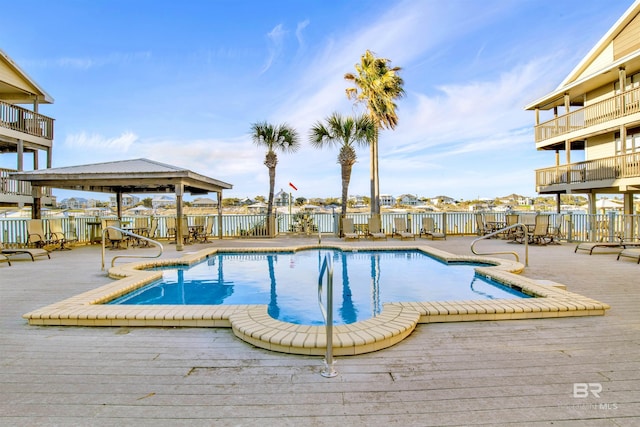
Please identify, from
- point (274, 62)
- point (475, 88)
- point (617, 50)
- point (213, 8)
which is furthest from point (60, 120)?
point (617, 50)

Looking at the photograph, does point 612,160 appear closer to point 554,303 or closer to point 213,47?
point 554,303

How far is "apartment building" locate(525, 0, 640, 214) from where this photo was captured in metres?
13.1

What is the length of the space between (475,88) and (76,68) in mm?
19551

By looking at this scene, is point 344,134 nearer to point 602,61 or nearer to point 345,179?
point 345,179

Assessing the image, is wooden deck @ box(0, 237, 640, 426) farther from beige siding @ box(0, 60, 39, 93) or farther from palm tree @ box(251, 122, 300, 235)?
beige siding @ box(0, 60, 39, 93)

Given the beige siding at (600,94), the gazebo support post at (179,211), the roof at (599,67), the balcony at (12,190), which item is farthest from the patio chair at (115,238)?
the beige siding at (600,94)

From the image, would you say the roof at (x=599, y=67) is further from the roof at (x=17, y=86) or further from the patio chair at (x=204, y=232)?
the roof at (x=17, y=86)

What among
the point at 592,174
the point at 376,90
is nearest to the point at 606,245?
the point at 592,174

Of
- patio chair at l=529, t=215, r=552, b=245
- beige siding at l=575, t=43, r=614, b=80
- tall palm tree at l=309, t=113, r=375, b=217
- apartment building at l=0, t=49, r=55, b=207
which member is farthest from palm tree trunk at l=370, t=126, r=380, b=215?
apartment building at l=0, t=49, r=55, b=207

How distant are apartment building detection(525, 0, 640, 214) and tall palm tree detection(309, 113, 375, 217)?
31.2 ft

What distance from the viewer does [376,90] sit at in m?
16.5

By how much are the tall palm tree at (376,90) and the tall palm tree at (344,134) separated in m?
1.86

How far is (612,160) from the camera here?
1365cm

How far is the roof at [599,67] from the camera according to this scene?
43.4 ft
